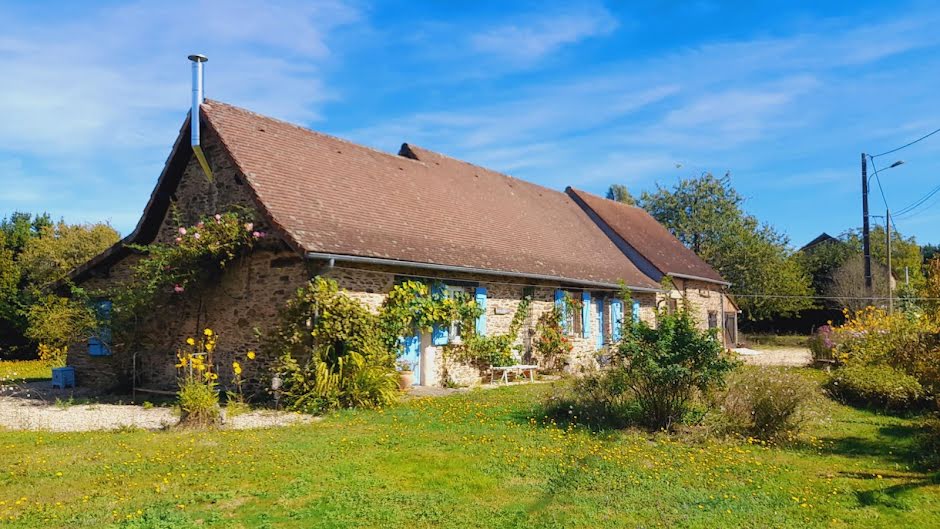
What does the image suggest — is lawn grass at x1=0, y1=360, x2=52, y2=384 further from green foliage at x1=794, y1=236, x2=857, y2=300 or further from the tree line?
green foliage at x1=794, y1=236, x2=857, y2=300

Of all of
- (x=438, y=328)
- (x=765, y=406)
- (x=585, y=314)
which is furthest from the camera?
(x=585, y=314)

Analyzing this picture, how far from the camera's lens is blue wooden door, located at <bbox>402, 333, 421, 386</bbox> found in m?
13.3

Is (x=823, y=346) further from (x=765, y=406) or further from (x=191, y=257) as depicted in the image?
(x=191, y=257)

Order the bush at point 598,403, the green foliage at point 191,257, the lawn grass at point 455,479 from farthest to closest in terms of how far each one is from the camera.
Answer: the green foliage at point 191,257, the bush at point 598,403, the lawn grass at point 455,479

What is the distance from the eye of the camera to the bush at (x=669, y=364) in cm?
845

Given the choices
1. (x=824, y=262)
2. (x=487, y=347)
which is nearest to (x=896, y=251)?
(x=824, y=262)

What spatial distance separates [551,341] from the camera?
16516 millimetres

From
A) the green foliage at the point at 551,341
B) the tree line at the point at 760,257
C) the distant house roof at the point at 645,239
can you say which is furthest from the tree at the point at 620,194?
the green foliage at the point at 551,341

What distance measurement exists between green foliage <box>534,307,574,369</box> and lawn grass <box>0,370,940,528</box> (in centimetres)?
723

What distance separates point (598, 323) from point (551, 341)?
10.9 feet

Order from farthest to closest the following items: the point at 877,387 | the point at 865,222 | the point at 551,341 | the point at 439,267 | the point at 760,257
Answer: the point at 760,257 → the point at 865,222 → the point at 551,341 → the point at 439,267 → the point at 877,387

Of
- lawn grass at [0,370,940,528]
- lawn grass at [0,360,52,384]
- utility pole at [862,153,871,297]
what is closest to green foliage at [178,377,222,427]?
lawn grass at [0,370,940,528]

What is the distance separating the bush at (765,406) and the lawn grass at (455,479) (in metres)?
0.34

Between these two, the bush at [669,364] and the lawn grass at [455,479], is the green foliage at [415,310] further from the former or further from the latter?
the bush at [669,364]
